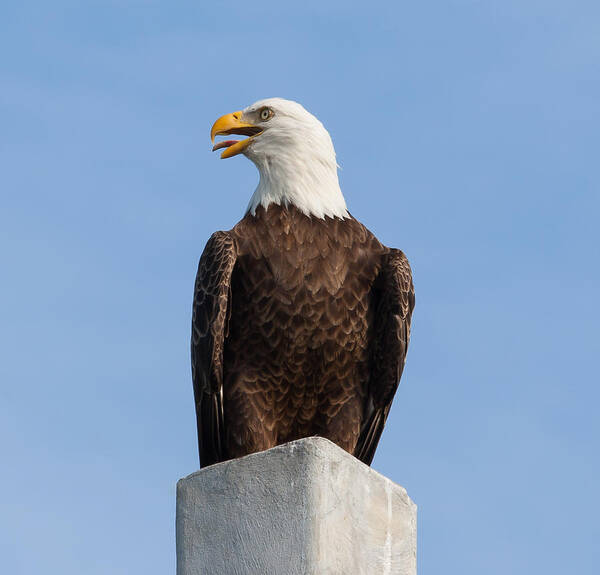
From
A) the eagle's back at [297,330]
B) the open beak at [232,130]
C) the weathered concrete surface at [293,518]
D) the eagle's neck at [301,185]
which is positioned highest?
the open beak at [232,130]

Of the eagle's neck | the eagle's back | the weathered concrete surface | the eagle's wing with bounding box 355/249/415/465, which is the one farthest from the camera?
the eagle's neck

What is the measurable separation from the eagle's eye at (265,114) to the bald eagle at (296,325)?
403mm

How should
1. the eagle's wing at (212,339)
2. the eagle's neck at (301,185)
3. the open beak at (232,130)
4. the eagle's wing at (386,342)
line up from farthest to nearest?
the open beak at (232,130) < the eagle's neck at (301,185) < the eagle's wing at (386,342) < the eagle's wing at (212,339)

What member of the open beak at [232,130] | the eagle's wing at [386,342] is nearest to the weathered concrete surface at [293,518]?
the eagle's wing at [386,342]

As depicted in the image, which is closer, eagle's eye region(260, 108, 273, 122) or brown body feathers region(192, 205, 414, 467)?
brown body feathers region(192, 205, 414, 467)

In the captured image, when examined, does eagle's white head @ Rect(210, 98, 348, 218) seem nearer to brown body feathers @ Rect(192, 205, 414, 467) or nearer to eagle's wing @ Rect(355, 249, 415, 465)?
brown body feathers @ Rect(192, 205, 414, 467)

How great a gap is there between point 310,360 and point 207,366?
68 centimetres

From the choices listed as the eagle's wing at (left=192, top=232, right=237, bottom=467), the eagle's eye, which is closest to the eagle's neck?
the eagle's eye

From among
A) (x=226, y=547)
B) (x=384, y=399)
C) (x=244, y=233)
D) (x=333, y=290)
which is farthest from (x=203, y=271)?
(x=226, y=547)

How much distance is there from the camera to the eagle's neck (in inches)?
326

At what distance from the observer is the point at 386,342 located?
26.6 ft

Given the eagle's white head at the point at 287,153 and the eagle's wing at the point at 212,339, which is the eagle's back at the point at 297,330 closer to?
the eagle's wing at the point at 212,339

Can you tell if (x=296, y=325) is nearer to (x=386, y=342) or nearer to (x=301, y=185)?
(x=386, y=342)

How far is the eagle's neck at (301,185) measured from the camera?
8.28 meters
